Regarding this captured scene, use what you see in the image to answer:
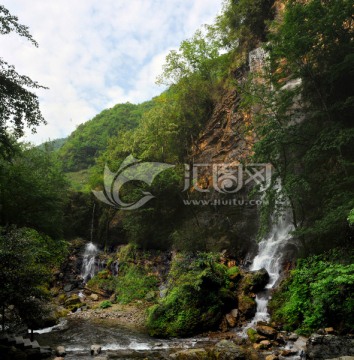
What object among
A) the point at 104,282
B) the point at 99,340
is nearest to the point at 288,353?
the point at 99,340

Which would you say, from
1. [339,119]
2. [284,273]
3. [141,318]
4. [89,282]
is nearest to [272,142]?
[339,119]

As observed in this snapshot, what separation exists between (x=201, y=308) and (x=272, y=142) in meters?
8.38

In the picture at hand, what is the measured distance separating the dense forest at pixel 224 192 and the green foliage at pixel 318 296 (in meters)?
0.05

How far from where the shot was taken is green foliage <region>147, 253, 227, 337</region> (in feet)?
42.3

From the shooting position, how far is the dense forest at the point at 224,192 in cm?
1139

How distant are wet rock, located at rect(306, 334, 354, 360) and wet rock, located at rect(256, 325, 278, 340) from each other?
5.50 ft

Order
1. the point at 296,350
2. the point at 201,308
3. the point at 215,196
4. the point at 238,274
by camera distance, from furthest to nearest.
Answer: the point at 215,196 → the point at 238,274 → the point at 201,308 → the point at 296,350

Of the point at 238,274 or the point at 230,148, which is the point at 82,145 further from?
the point at 238,274

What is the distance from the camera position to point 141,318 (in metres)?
16.0

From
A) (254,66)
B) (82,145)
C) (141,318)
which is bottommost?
(141,318)

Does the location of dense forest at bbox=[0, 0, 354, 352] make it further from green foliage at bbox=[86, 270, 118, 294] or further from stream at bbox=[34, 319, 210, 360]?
stream at bbox=[34, 319, 210, 360]

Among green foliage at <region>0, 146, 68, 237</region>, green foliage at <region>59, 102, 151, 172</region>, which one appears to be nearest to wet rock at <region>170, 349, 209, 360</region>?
green foliage at <region>0, 146, 68, 237</region>

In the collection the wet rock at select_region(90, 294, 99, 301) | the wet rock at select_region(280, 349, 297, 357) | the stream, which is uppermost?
the wet rock at select_region(280, 349, 297, 357)

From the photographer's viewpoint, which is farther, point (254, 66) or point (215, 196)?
point (254, 66)
